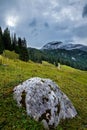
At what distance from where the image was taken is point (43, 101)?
77.2 feet

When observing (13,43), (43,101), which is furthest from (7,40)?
(43,101)

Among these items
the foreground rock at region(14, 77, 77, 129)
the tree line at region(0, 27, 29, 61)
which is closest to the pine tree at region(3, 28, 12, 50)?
the tree line at region(0, 27, 29, 61)

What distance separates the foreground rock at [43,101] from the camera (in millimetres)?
22438

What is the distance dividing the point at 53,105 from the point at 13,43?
4073 inches

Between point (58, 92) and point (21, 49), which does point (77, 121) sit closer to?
point (58, 92)

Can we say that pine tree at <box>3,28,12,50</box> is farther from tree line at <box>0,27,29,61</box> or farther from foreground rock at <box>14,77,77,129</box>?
foreground rock at <box>14,77,77,129</box>

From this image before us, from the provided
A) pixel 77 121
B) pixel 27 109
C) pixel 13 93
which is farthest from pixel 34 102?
pixel 77 121

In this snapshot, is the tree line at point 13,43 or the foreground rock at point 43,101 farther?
the tree line at point 13,43

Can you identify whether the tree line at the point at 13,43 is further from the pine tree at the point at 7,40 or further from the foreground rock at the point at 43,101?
the foreground rock at the point at 43,101

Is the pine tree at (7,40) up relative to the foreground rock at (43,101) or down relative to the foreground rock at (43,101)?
up

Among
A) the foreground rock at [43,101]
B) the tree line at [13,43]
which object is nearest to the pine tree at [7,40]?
the tree line at [13,43]

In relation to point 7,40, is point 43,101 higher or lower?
lower

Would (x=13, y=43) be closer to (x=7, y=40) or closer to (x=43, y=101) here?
(x=7, y=40)

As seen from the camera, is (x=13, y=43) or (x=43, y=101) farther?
(x=13, y=43)
